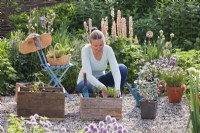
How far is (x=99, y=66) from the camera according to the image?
22.9ft

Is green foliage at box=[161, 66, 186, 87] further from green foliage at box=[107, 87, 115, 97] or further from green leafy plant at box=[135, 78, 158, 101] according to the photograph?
green foliage at box=[107, 87, 115, 97]

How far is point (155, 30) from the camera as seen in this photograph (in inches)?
411

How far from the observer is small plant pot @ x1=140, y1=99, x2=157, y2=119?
6660mm

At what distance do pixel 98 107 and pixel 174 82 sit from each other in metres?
1.41

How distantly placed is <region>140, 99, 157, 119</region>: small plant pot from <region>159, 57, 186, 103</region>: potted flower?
2.57 feet

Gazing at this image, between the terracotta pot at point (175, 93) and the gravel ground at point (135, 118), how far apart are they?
0.07 m

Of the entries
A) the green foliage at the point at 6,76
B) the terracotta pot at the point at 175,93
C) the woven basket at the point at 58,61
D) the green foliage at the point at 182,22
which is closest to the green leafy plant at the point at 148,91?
the terracotta pot at the point at 175,93

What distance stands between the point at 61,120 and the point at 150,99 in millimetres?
1103

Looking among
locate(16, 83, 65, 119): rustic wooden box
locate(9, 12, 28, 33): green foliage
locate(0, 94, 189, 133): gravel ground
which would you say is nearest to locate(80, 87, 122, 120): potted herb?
locate(0, 94, 189, 133): gravel ground

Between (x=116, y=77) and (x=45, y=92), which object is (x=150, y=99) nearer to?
(x=116, y=77)

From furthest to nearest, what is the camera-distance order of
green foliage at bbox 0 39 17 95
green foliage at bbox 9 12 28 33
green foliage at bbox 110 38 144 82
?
1. green foliage at bbox 9 12 28 33
2. green foliage at bbox 110 38 144 82
3. green foliage at bbox 0 39 17 95

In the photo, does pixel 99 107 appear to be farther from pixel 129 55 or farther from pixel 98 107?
pixel 129 55

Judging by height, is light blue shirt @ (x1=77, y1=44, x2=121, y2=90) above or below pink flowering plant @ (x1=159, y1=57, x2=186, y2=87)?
above

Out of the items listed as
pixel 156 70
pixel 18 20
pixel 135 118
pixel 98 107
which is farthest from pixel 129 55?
pixel 18 20
